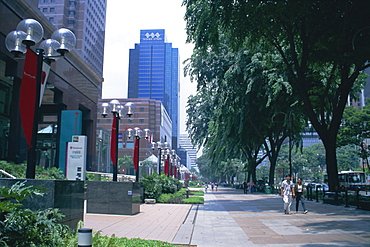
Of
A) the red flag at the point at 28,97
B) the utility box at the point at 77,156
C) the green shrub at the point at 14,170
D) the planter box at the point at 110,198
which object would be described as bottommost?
the planter box at the point at 110,198

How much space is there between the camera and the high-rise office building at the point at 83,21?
88125 mm

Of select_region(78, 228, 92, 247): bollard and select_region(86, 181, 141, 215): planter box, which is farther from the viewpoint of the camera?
select_region(86, 181, 141, 215): planter box

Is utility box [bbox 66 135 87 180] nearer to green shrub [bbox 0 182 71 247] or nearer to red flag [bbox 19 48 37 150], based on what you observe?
red flag [bbox 19 48 37 150]

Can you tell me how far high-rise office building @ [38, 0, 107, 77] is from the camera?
289 feet

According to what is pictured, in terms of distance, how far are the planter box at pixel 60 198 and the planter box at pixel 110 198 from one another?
767 cm

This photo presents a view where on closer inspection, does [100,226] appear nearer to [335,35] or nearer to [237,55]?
[335,35]

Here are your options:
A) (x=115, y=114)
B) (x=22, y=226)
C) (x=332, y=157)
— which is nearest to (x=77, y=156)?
(x=115, y=114)

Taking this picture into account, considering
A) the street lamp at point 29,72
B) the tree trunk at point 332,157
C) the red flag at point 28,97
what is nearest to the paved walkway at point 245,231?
the red flag at point 28,97

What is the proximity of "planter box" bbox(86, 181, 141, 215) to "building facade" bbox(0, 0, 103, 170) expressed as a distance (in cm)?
666

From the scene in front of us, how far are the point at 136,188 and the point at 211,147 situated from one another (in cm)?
2478

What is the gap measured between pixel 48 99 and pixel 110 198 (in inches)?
905

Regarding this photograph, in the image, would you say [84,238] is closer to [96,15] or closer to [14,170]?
[14,170]

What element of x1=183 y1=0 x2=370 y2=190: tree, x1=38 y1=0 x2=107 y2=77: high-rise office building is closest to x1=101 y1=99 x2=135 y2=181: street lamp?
x1=183 y1=0 x2=370 y2=190: tree

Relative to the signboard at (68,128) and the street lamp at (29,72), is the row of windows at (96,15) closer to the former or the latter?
the signboard at (68,128)
